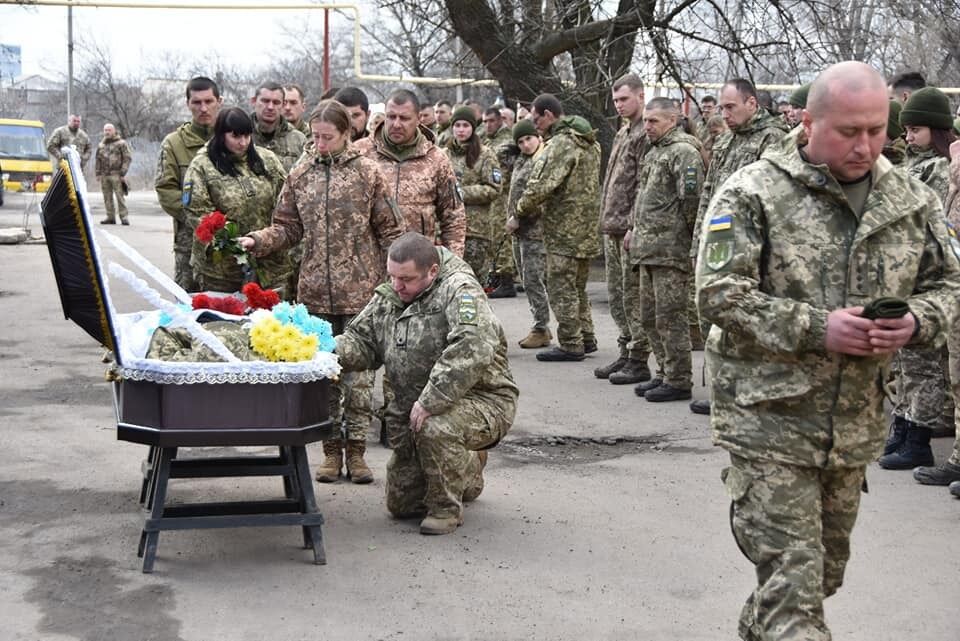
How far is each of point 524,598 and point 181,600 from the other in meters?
1.37

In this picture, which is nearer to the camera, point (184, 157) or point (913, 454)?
point (913, 454)

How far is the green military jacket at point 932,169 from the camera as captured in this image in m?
7.36

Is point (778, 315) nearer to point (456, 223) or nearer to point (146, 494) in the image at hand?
point (146, 494)

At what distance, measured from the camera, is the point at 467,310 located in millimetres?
5801

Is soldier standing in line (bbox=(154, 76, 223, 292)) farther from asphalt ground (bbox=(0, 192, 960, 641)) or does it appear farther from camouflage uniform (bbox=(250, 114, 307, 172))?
asphalt ground (bbox=(0, 192, 960, 641))

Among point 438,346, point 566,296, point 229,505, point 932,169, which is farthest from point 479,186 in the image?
point 229,505

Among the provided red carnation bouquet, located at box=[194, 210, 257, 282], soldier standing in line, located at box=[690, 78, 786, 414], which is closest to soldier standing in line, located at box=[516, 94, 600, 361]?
soldier standing in line, located at box=[690, 78, 786, 414]

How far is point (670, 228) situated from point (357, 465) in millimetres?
3213

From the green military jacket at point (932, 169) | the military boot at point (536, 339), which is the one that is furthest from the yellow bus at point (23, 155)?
the green military jacket at point (932, 169)

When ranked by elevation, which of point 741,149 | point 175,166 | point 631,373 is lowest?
point 631,373

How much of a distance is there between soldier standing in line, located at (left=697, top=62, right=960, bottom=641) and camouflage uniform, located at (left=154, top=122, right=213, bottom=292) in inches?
198

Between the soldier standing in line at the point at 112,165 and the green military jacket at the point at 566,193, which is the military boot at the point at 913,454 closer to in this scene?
the green military jacket at the point at 566,193

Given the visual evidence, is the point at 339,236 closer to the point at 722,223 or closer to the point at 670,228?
the point at 670,228

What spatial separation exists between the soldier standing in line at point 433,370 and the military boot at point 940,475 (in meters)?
2.46
